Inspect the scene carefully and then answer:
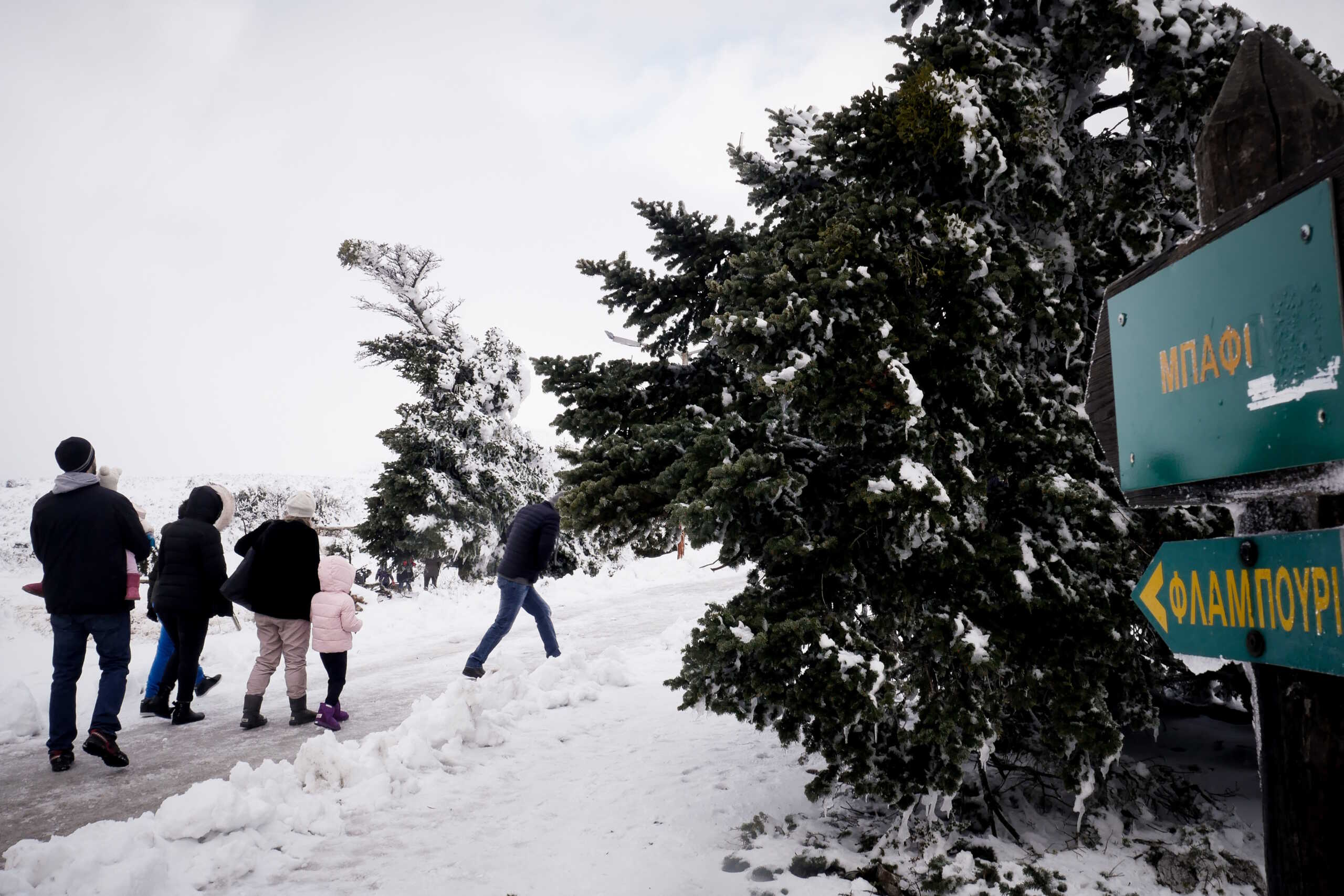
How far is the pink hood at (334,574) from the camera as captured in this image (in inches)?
226

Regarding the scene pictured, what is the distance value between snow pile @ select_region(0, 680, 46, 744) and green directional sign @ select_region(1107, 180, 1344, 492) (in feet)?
24.5

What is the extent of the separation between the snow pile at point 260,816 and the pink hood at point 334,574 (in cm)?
126

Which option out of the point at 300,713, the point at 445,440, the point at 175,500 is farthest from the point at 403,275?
the point at 175,500

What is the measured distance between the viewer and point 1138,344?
1.82 m

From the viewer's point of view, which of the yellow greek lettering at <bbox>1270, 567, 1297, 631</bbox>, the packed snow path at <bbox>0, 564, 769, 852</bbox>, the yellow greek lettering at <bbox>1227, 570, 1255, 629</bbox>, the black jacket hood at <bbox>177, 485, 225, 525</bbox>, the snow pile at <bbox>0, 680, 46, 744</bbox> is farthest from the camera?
the black jacket hood at <bbox>177, 485, 225, 525</bbox>

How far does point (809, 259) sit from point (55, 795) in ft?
17.6

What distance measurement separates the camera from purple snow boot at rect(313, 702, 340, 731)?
5551mm

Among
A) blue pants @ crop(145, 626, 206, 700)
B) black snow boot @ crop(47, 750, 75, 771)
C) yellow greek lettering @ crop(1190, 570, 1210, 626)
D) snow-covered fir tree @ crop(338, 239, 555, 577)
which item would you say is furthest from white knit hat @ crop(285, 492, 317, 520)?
snow-covered fir tree @ crop(338, 239, 555, 577)

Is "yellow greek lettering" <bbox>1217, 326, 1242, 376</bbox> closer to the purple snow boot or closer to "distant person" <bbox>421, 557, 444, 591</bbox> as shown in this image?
the purple snow boot

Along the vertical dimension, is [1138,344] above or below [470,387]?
below

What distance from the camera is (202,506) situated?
6035mm

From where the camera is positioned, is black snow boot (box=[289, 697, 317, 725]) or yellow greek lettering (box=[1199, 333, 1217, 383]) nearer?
yellow greek lettering (box=[1199, 333, 1217, 383])

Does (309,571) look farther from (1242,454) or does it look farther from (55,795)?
(1242,454)

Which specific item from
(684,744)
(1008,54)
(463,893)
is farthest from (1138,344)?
(684,744)
